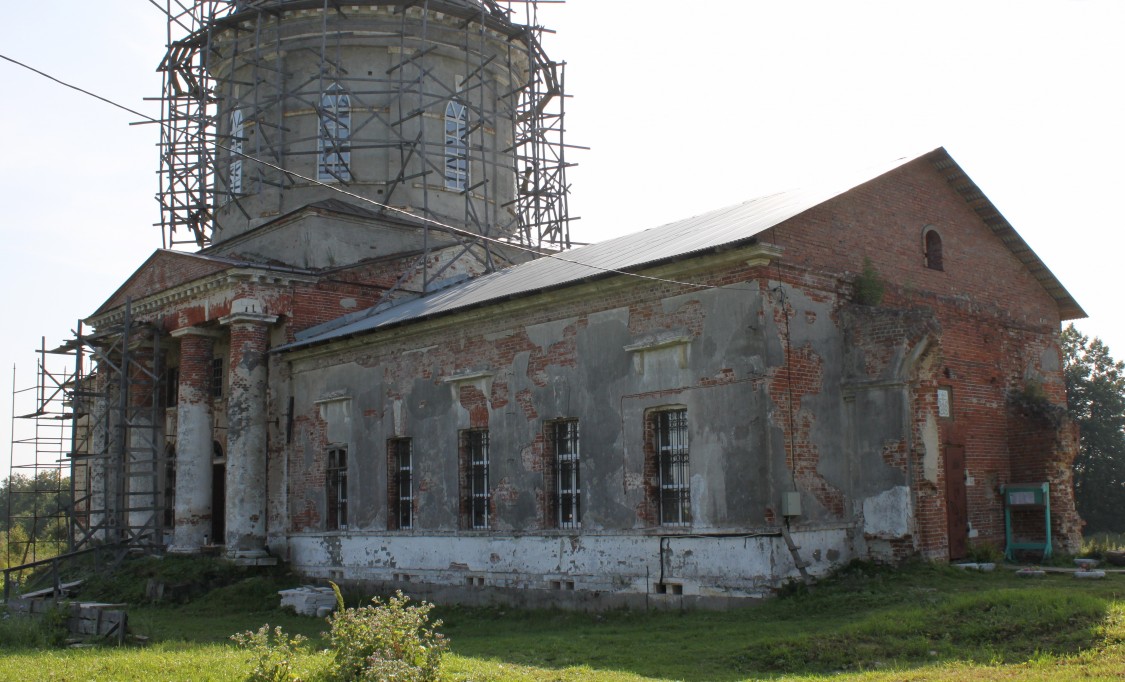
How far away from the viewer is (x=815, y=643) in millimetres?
10633

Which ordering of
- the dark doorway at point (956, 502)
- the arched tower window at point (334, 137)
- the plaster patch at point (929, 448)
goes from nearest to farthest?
the plaster patch at point (929, 448) < the dark doorway at point (956, 502) < the arched tower window at point (334, 137)

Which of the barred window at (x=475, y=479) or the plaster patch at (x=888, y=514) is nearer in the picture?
the plaster patch at (x=888, y=514)

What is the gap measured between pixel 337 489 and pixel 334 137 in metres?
8.85

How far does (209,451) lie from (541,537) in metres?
9.14

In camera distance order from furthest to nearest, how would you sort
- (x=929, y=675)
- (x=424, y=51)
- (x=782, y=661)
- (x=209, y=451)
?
1. (x=424, y=51)
2. (x=209, y=451)
3. (x=782, y=661)
4. (x=929, y=675)

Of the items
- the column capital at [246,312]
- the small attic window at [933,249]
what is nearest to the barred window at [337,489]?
the column capital at [246,312]

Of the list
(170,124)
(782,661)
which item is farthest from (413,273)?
(782,661)

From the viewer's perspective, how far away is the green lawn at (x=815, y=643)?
9.77 m

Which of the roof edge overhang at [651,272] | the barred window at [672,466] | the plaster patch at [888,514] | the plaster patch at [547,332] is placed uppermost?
the roof edge overhang at [651,272]

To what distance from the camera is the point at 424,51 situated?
82.7ft

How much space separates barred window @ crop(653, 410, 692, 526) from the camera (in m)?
14.8

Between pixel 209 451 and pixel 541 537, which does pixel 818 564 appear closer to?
pixel 541 537

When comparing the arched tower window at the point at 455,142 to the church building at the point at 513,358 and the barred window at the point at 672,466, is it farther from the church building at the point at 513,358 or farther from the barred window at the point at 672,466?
the barred window at the point at 672,466

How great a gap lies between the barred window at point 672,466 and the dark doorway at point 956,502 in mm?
4017
